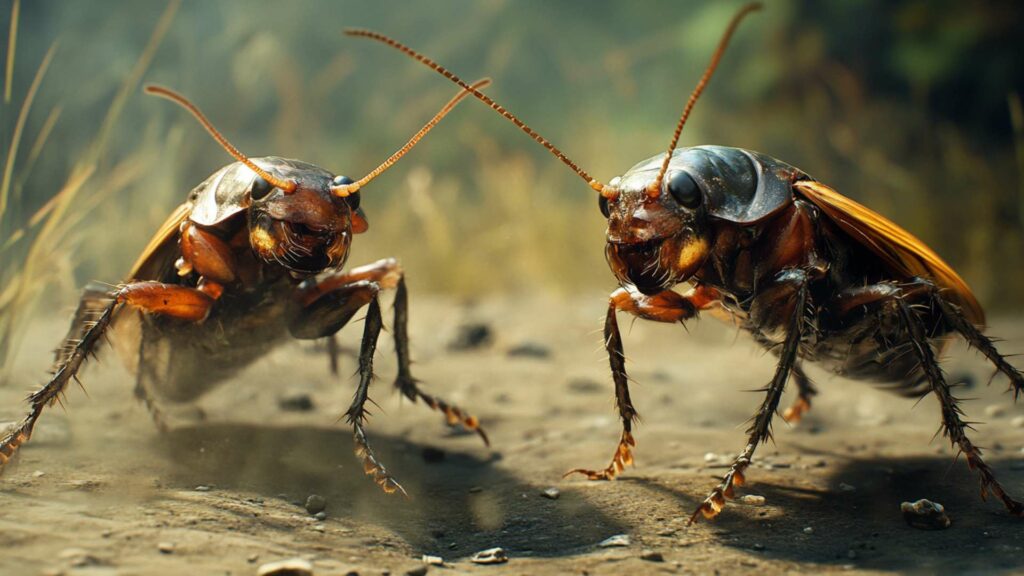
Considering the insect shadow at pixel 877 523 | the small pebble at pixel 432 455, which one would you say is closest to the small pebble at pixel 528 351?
the small pebble at pixel 432 455

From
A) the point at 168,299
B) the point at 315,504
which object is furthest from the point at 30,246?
the point at 315,504

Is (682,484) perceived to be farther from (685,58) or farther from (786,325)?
(685,58)

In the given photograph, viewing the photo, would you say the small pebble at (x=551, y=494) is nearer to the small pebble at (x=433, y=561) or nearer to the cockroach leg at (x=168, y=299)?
the small pebble at (x=433, y=561)

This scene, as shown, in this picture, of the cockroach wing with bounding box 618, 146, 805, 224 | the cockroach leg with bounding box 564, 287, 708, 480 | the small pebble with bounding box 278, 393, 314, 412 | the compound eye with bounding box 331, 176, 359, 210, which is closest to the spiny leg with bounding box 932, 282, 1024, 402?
the cockroach wing with bounding box 618, 146, 805, 224

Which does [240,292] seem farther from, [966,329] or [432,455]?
[966,329]

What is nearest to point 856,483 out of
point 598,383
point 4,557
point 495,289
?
point 598,383

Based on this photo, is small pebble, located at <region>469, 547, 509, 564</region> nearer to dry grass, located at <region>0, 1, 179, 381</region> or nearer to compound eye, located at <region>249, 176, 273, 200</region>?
compound eye, located at <region>249, 176, 273, 200</region>
